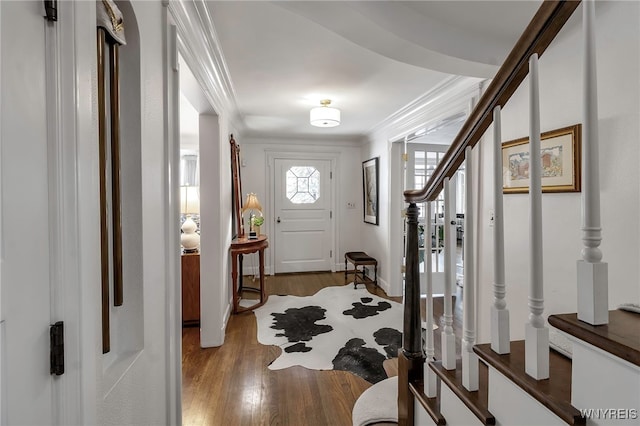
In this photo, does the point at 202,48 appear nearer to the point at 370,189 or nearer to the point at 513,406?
the point at 513,406

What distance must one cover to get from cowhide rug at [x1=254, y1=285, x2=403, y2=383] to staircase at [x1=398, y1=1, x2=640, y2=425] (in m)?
1.29

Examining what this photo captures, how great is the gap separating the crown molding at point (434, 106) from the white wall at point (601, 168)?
1.63 ft

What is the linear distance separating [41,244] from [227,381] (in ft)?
6.23

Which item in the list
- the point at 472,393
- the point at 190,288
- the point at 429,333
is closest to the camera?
the point at 472,393

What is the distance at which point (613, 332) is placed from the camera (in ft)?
1.97

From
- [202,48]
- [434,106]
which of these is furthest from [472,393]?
[434,106]

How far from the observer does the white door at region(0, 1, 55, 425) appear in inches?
22.4

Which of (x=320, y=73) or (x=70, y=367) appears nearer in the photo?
(x=70, y=367)

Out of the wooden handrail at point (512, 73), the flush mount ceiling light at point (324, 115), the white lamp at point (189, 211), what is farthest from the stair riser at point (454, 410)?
the flush mount ceiling light at point (324, 115)

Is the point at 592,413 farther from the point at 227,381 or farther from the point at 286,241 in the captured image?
the point at 286,241

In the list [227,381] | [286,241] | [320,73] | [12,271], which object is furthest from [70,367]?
[286,241]

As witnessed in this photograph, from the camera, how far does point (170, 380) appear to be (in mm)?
1365

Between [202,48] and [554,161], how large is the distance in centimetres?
222

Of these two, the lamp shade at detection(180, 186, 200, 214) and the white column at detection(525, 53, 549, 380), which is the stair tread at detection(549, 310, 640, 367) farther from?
the lamp shade at detection(180, 186, 200, 214)
